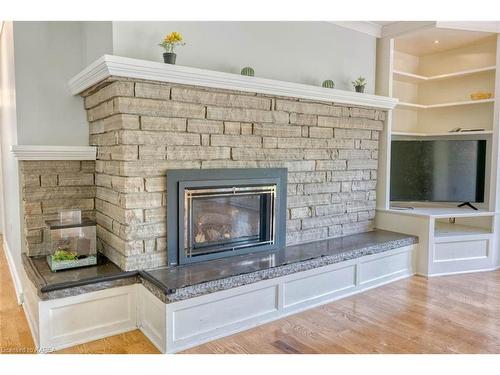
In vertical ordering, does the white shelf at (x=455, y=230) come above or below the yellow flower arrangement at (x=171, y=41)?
below

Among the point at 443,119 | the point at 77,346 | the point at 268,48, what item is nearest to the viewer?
the point at 77,346

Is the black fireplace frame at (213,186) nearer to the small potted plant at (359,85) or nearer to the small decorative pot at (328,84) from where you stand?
the small decorative pot at (328,84)

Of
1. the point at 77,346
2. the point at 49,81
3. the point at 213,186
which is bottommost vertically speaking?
the point at 77,346

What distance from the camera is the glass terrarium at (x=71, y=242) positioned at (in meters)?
2.67

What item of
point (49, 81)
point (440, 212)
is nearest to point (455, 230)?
point (440, 212)

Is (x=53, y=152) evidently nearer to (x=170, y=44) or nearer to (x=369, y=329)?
(x=170, y=44)

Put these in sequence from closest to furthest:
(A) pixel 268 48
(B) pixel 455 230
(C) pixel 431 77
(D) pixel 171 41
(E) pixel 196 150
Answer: (D) pixel 171 41 → (E) pixel 196 150 → (A) pixel 268 48 → (B) pixel 455 230 → (C) pixel 431 77

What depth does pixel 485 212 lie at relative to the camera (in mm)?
3992

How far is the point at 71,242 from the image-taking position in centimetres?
278

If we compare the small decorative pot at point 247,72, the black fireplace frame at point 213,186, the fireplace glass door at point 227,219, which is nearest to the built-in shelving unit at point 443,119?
the black fireplace frame at point 213,186

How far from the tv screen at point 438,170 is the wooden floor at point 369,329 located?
112 centimetres

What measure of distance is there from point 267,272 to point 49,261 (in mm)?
1561

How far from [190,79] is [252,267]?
1.40m
